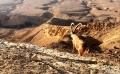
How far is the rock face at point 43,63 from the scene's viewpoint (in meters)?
7.30

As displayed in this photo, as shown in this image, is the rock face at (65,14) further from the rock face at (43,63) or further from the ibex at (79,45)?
the rock face at (43,63)

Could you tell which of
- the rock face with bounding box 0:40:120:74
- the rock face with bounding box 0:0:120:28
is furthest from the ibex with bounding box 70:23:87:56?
the rock face with bounding box 0:0:120:28

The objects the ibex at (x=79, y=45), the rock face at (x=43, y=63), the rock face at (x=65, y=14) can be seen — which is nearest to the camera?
the rock face at (x=43, y=63)

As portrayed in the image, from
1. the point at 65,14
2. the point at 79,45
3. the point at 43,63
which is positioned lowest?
the point at 65,14

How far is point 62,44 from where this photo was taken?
14.1 meters

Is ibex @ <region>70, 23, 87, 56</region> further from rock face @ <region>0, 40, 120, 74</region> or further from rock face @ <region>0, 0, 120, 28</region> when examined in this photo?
rock face @ <region>0, 0, 120, 28</region>

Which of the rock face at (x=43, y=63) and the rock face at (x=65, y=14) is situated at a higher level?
the rock face at (x=43, y=63)

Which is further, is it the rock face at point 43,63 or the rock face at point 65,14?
the rock face at point 65,14

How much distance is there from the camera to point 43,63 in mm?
7684

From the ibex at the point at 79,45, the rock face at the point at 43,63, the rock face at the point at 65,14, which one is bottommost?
the rock face at the point at 65,14

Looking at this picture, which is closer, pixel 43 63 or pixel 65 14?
pixel 43 63

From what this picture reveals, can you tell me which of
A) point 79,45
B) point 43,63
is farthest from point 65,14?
point 43,63

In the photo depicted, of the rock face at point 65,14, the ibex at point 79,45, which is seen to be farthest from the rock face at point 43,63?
the rock face at point 65,14

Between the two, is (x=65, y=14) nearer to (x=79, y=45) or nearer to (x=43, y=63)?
(x=79, y=45)
